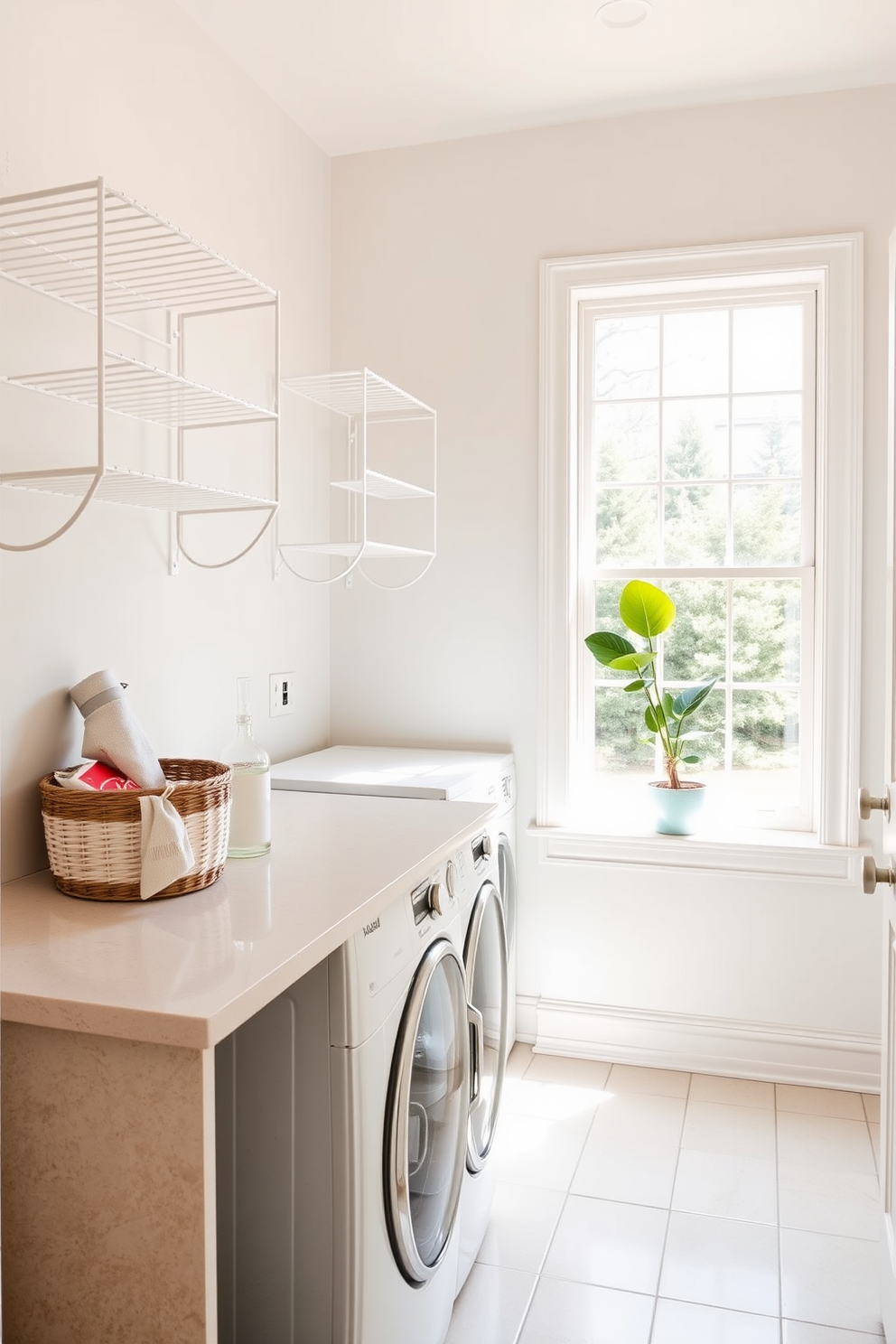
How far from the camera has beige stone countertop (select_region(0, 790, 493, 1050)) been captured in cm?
110

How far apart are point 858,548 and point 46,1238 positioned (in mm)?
2359

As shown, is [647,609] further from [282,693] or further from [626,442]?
[282,693]

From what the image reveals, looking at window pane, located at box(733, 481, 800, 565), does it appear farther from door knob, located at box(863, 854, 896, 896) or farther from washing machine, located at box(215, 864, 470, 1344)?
washing machine, located at box(215, 864, 470, 1344)

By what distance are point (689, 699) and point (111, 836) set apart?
1702mm

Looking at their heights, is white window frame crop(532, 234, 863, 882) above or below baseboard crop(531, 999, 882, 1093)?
above

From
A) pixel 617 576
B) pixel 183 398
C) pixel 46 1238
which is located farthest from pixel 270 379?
pixel 46 1238

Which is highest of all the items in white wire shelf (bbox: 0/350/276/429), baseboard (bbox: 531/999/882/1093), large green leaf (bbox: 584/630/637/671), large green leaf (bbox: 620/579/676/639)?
white wire shelf (bbox: 0/350/276/429)

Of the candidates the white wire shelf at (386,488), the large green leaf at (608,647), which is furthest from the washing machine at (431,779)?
the white wire shelf at (386,488)

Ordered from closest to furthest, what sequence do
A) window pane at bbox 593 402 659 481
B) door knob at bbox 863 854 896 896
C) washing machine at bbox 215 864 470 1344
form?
washing machine at bbox 215 864 470 1344, door knob at bbox 863 854 896 896, window pane at bbox 593 402 659 481

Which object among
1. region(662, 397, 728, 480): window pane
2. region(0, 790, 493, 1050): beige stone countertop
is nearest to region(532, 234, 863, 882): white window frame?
region(662, 397, 728, 480): window pane

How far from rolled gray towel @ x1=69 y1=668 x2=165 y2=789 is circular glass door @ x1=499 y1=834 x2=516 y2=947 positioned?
3.80 feet

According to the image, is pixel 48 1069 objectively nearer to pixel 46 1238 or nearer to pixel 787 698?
pixel 46 1238

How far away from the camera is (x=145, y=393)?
193cm

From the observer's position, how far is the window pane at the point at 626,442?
2.93m
